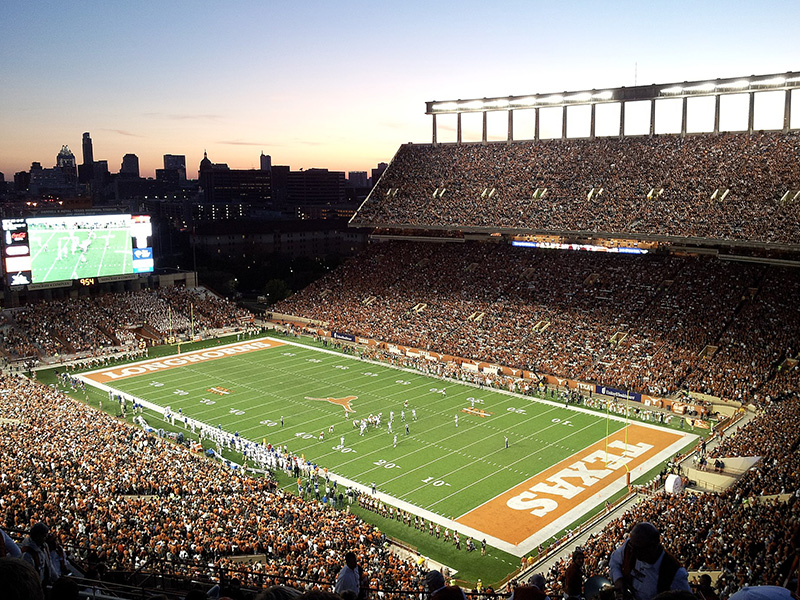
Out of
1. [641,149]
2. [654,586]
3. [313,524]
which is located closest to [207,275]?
[641,149]

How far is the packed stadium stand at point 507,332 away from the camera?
1636 cm

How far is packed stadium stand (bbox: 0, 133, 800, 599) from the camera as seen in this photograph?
1636 cm

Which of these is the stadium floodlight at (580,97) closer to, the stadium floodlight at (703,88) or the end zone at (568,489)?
the stadium floodlight at (703,88)

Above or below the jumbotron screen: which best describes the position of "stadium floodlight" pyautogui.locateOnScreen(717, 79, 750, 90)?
above

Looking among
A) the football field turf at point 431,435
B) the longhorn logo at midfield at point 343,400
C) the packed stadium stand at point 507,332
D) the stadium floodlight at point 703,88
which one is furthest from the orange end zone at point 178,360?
the stadium floodlight at point 703,88

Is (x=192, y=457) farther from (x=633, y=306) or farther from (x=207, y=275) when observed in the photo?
(x=207, y=275)

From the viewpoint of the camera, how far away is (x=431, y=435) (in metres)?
30.2

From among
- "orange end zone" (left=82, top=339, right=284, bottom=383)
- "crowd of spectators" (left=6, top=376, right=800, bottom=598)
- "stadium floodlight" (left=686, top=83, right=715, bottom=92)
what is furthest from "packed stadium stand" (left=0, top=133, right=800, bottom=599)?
"orange end zone" (left=82, top=339, right=284, bottom=383)

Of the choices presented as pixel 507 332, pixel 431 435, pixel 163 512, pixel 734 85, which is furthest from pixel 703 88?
pixel 163 512

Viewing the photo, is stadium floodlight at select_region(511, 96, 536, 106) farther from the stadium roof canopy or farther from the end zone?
the end zone

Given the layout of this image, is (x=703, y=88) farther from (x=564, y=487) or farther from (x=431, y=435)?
(x=564, y=487)

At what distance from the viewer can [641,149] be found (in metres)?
49.2

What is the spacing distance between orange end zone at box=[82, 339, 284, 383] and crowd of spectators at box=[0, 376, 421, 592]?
1602 centimetres

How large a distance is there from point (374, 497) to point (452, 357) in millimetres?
18312
